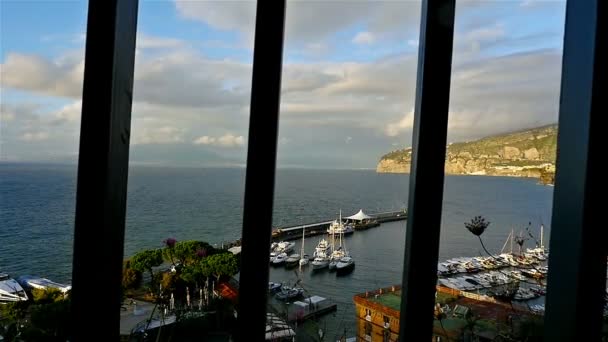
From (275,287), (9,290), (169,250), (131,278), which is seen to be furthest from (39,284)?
(275,287)

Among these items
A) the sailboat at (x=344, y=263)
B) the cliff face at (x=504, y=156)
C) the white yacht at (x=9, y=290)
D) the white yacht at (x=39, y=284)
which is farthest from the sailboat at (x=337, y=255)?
the white yacht at (x=9, y=290)

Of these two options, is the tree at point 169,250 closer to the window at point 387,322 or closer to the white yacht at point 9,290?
the white yacht at point 9,290

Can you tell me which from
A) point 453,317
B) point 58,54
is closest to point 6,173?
point 58,54

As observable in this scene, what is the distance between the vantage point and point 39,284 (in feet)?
3.31

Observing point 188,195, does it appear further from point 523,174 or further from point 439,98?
point 523,174

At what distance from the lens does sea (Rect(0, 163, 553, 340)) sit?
3.37 feet

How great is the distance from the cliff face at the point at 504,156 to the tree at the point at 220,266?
645 mm

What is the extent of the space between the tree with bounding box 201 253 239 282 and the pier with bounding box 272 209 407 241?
18 centimetres

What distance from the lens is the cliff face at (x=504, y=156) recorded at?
1.34m

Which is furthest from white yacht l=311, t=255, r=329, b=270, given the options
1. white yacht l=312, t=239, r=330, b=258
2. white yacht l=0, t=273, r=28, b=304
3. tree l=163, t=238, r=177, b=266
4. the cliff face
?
white yacht l=0, t=273, r=28, b=304

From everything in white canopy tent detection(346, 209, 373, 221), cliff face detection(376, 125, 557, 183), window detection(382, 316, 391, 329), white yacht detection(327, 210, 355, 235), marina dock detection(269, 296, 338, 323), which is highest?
cliff face detection(376, 125, 557, 183)

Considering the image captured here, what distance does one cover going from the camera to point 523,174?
144 cm

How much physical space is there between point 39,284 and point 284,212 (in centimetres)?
72

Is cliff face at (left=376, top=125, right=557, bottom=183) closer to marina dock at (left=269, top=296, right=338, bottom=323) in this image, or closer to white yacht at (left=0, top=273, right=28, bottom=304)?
marina dock at (left=269, top=296, right=338, bottom=323)
